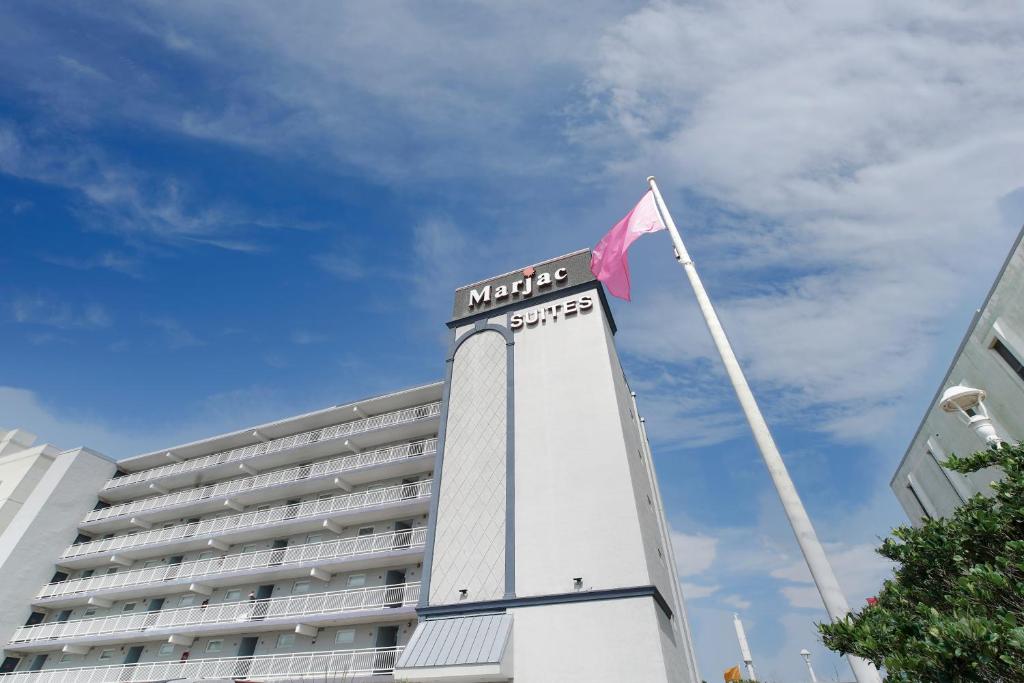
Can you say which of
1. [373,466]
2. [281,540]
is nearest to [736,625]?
[373,466]

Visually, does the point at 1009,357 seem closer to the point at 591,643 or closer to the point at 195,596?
the point at 591,643

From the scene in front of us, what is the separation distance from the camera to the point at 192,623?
2753cm

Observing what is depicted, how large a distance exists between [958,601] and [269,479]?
33.8 m

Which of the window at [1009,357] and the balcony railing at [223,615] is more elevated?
the window at [1009,357]

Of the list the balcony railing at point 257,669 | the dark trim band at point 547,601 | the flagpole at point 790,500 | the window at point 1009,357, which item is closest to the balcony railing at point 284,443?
the dark trim band at point 547,601

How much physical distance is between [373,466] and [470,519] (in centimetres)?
876

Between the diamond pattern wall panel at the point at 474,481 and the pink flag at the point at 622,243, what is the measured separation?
10.4m

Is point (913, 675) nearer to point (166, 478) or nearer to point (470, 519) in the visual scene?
point (470, 519)

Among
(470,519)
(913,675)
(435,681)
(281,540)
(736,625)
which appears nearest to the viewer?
(913,675)

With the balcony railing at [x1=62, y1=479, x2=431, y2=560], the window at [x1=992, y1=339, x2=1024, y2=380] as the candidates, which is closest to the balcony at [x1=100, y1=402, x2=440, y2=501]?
the balcony railing at [x1=62, y1=479, x2=431, y2=560]

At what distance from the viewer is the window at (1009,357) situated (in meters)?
20.6

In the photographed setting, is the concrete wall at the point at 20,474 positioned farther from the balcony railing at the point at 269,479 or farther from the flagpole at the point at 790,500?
the flagpole at the point at 790,500

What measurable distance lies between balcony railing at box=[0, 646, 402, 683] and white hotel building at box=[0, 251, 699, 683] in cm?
11

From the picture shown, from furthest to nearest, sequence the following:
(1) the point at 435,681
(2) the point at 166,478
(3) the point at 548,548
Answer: (2) the point at 166,478 < (3) the point at 548,548 < (1) the point at 435,681
